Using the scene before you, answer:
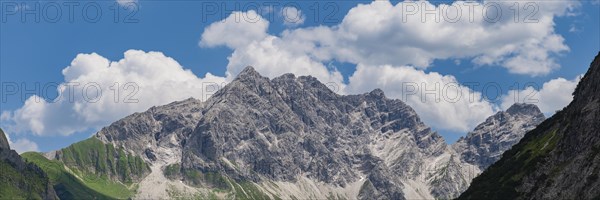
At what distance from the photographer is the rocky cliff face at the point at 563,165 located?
79.9 m

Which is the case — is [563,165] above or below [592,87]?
below

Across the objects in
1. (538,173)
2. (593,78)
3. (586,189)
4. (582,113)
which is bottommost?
(586,189)

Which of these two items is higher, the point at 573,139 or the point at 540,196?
the point at 573,139

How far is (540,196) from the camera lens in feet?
297

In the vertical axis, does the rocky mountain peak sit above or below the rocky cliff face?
above

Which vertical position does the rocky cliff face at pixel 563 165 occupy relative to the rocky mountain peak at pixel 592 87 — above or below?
below

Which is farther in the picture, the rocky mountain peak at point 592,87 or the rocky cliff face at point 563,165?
the rocky mountain peak at point 592,87

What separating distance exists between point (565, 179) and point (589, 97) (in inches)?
817

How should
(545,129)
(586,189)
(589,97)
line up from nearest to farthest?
(586,189) < (589,97) < (545,129)

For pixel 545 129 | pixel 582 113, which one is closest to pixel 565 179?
pixel 582 113

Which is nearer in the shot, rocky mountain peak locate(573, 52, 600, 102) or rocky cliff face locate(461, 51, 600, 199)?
rocky cliff face locate(461, 51, 600, 199)

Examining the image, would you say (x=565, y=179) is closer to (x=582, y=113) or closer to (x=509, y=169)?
(x=582, y=113)

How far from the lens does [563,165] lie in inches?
3656

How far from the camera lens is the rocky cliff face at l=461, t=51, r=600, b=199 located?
79.9 metres
